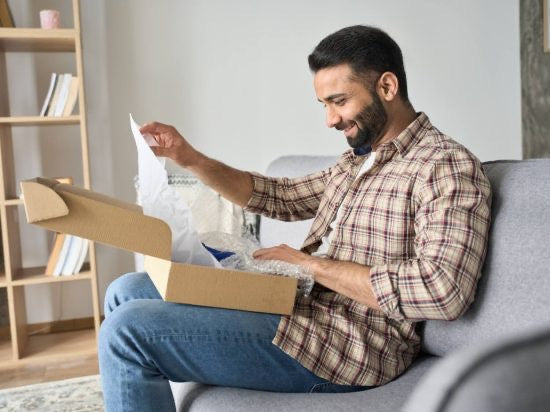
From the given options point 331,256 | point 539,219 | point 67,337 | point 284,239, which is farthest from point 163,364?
point 67,337

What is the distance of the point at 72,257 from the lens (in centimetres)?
260

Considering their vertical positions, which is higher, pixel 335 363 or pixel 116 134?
pixel 116 134

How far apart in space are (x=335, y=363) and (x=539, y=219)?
0.45 metres

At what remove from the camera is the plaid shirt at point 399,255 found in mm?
1111

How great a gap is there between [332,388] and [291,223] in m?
0.89

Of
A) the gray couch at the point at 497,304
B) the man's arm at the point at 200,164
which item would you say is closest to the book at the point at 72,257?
the man's arm at the point at 200,164

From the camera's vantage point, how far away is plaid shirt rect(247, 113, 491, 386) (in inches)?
43.8

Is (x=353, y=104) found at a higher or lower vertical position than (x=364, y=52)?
lower

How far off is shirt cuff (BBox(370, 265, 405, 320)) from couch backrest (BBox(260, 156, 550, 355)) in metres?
0.14

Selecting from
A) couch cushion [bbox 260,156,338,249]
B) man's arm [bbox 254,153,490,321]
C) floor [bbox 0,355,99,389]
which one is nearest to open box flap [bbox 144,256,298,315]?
man's arm [bbox 254,153,490,321]

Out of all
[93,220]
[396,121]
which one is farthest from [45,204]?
[396,121]

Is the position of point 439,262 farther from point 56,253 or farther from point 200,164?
point 56,253

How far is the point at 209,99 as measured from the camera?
120 inches

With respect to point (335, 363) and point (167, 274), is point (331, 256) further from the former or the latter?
point (167, 274)
